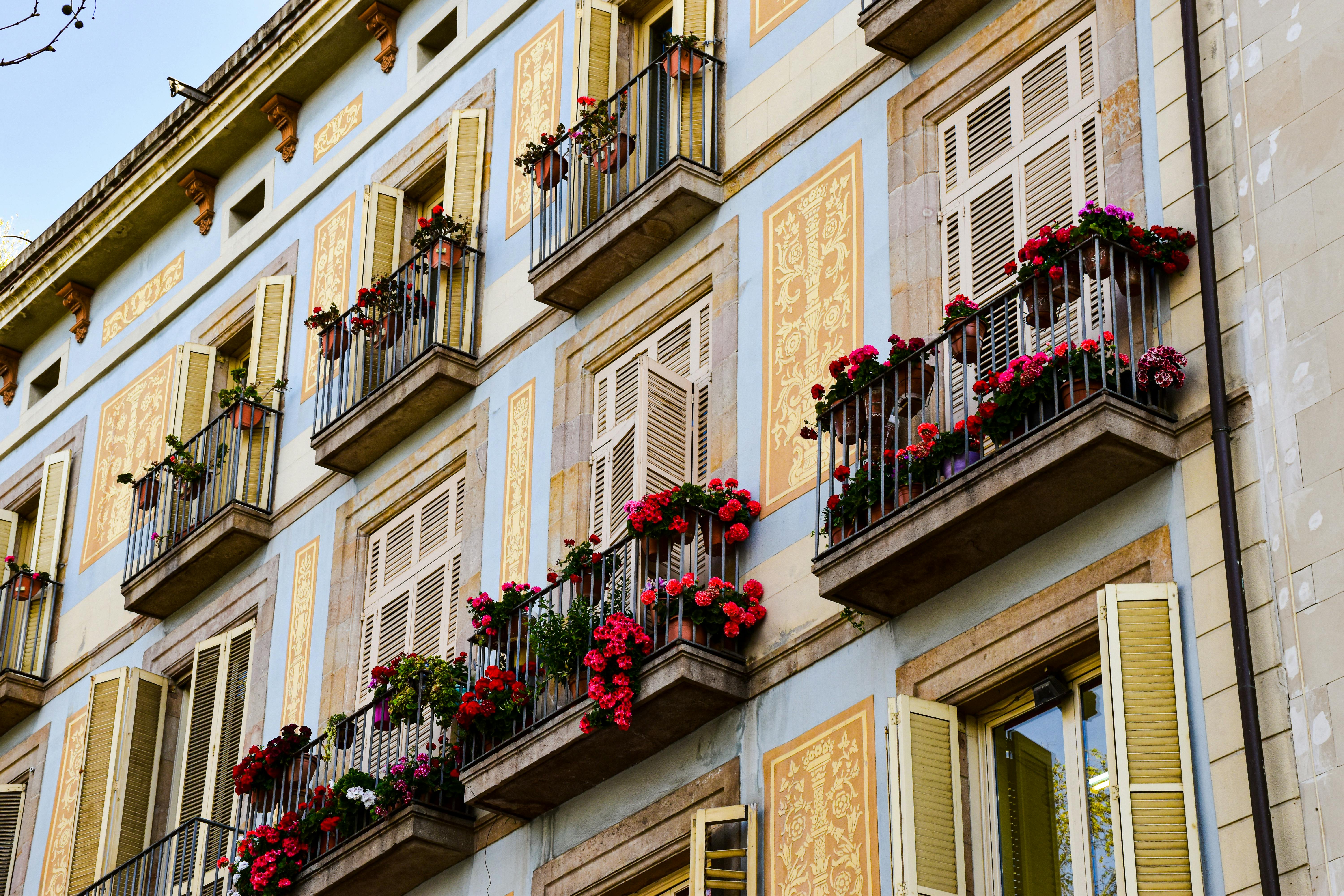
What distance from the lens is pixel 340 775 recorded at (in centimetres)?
A: 1806

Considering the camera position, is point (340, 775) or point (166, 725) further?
point (166, 725)

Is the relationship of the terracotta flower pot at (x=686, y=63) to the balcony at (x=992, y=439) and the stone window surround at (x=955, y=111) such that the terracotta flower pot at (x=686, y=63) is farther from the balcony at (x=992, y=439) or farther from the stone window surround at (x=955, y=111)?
the balcony at (x=992, y=439)

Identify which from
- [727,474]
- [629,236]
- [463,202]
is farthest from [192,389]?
[727,474]

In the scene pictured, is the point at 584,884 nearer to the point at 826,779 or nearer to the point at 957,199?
the point at 826,779

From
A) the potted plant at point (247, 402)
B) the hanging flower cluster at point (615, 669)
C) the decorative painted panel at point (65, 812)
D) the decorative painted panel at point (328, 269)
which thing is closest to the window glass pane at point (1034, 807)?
the hanging flower cluster at point (615, 669)

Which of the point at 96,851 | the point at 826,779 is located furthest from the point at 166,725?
the point at 826,779

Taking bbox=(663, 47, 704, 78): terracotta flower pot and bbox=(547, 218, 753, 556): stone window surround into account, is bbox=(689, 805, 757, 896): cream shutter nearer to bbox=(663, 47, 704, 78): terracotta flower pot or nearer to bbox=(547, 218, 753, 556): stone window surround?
bbox=(547, 218, 753, 556): stone window surround

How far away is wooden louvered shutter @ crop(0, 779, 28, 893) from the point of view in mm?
23266

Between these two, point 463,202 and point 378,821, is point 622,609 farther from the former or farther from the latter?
point 463,202

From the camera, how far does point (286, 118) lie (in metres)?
23.8

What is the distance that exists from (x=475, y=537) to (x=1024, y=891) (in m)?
6.75

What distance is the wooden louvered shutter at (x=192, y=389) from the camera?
23156 millimetres

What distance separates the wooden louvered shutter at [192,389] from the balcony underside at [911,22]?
9.46 m

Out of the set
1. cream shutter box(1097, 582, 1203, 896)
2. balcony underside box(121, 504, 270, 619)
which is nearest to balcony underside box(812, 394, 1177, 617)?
cream shutter box(1097, 582, 1203, 896)
